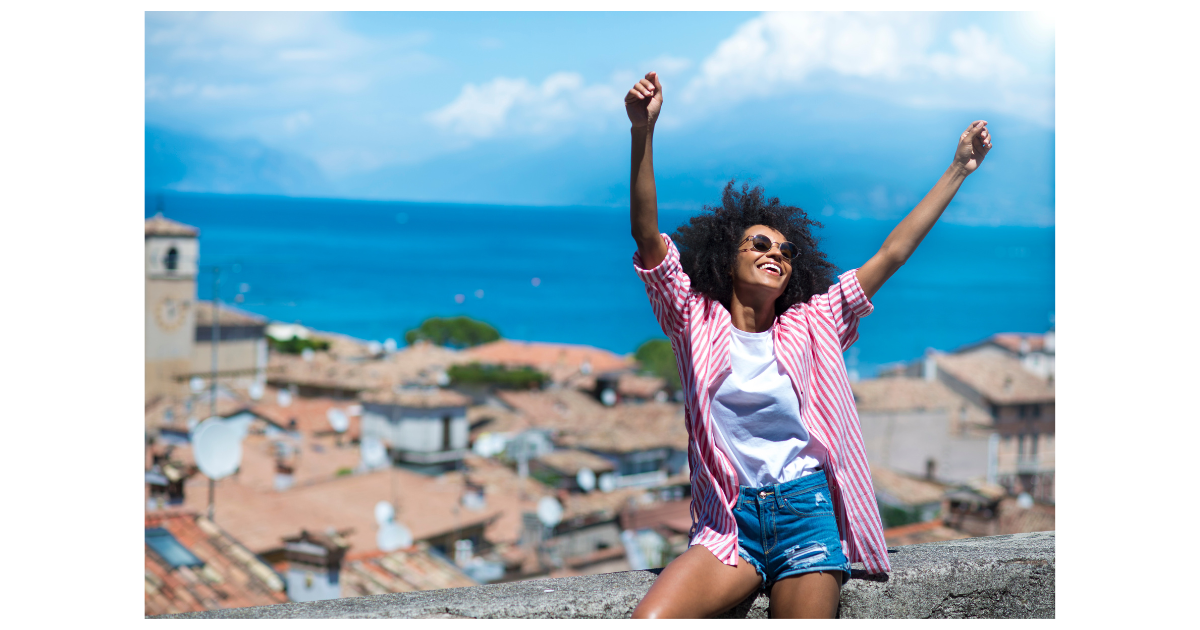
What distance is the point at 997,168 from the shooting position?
351ft

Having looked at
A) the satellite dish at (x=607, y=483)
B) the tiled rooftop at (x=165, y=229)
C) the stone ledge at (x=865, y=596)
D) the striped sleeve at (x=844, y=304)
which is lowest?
the satellite dish at (x=607, y=483)

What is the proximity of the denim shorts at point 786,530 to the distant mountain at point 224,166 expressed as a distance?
100222 millimetres

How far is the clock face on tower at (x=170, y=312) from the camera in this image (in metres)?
52.3

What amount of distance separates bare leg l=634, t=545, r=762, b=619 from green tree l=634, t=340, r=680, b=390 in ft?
183

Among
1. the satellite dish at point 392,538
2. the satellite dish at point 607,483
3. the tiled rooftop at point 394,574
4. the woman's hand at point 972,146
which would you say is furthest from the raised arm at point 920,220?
the satellite dish at point 607,483

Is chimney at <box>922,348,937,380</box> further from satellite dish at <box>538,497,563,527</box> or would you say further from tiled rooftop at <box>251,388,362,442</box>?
tiled rooftop at <box>251,388,362,442</box>

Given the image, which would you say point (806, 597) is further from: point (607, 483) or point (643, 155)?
point (607, 483)

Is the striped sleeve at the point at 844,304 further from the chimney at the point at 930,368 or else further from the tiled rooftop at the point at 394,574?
the chimney at the point at 930,368

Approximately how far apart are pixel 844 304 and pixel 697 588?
82 cm

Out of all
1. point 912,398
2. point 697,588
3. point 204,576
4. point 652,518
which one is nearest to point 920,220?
point 697,588

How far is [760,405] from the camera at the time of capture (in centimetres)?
230

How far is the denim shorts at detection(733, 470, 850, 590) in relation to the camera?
226cm

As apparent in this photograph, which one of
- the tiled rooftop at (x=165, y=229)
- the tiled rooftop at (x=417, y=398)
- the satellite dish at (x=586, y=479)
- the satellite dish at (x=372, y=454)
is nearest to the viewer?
the satellite dish at (x=586, y=479)

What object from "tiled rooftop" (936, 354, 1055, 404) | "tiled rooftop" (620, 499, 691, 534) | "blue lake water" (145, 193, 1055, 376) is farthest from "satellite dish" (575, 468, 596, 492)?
"blue lake water" (145, 193, 1055, 376)
